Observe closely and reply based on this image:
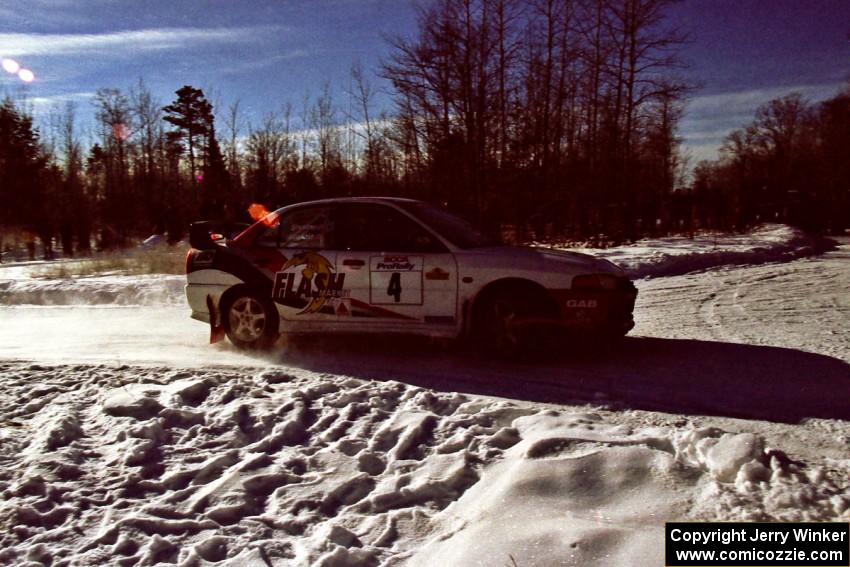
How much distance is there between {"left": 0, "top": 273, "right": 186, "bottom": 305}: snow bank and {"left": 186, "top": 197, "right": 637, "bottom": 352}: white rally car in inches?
203

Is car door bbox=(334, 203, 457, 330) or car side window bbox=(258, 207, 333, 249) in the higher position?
car side window bbox=(258, 207, 333, 249)

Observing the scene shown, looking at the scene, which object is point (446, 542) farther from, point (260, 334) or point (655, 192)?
point (655, 192)

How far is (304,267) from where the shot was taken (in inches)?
244

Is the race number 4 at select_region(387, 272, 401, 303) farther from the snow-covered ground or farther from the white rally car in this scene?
the snow-covered ground

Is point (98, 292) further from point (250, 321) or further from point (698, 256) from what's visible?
point (698, 256)

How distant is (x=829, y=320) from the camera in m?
6.96

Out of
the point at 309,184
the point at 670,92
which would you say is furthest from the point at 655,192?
the point at 309,184

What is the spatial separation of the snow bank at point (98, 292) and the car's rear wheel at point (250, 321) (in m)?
5.00

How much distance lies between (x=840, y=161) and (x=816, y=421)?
143ft

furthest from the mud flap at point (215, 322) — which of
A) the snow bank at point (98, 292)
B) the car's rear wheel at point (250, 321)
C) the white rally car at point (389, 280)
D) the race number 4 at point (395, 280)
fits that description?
the snow bank at point (98, 292)

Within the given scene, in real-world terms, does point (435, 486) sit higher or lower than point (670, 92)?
lower

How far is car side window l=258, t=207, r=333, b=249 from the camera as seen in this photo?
623 centimetres

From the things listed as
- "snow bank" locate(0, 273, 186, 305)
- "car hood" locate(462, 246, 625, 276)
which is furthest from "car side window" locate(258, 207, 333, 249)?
"snow bank" locate(0, 273, 186, 305)

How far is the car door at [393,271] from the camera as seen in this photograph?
18.9ft
